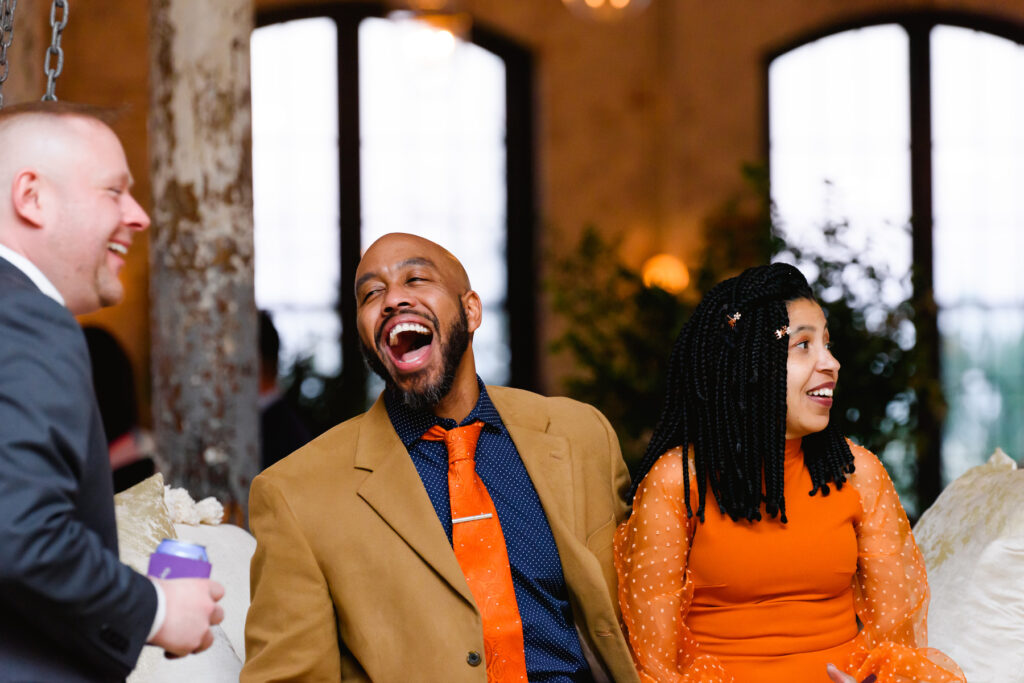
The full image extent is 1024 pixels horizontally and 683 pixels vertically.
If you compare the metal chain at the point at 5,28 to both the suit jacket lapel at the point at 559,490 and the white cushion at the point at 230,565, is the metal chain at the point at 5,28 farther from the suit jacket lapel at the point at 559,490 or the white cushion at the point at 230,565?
the suit jacket lapel at the point at 559,490

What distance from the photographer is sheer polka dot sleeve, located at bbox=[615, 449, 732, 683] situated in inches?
88.4

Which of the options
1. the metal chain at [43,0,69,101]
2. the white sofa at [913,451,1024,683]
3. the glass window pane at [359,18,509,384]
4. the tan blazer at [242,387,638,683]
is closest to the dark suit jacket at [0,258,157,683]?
the tan blazer at [242,387,638,683]

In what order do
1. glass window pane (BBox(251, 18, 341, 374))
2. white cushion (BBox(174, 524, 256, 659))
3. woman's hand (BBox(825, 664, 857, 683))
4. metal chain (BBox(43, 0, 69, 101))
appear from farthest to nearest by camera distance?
1. glass window pane (BBox(251, 18, 341, 374))
2. white cushion (BBox(174, 524, 256, 659))
3. woman's hand (BBox(825, 664, 857, 683))
4. metal chain (BBox(43, 0, 69, 101))

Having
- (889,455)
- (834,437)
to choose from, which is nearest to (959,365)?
(889,455)

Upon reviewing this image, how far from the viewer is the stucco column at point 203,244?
11.4 ft

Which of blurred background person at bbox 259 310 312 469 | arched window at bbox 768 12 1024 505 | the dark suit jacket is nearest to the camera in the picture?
the dark suit jacket

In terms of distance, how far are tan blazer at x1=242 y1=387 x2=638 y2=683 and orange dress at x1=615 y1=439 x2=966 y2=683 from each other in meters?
0.12

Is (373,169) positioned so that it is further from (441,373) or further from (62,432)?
(62,432)

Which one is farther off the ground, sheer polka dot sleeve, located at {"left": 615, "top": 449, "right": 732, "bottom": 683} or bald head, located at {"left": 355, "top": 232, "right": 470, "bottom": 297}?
bald head, located at {"left": 355, "top": 232, "right": 470, "bottom": 297}

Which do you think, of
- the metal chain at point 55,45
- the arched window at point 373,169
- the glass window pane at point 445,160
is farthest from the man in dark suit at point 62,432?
the glass window pane at point 445,160

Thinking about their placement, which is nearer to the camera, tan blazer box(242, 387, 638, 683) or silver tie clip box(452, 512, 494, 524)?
tan blazer box(242, 387, 638, 683)

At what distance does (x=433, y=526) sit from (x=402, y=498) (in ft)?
0.29

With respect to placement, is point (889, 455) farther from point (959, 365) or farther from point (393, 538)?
point (393, 538)

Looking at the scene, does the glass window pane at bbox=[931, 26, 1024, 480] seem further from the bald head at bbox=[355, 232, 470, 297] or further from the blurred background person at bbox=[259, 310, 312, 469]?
the bald head at bbox=[355, 232, 470, 297]
